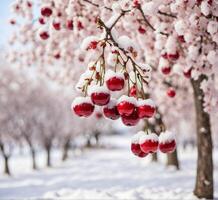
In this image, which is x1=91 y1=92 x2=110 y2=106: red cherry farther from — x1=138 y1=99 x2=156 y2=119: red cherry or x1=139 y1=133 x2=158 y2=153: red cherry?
x1=139 y1=133 x2=158 y2=153: red cherry

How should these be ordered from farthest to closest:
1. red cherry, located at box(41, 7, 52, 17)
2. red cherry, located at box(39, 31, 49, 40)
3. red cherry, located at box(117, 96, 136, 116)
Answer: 1. red cherry, located at box(39, 31, 49, 40)
2. red cherry, located at box(41, 7, 52, 17)
3. red cherry, located at box(117, 96, 136, 116)

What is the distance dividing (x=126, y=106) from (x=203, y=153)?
21.1 ft

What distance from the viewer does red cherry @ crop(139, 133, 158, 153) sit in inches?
148

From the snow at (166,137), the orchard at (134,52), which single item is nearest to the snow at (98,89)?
the orchard at (134,52)

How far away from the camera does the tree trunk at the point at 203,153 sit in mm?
9508

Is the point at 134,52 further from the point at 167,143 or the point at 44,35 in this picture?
the point at 44,35

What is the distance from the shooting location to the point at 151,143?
3.78m

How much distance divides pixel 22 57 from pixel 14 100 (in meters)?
19.0

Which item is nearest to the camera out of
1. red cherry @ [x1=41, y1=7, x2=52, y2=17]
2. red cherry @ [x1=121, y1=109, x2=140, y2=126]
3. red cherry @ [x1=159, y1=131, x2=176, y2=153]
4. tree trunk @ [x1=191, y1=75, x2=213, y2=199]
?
red cherry @ [x1=121, y1=109, x2=140, y2=126]

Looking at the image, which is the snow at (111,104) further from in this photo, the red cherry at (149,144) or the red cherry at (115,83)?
the red cherry at (149,144)

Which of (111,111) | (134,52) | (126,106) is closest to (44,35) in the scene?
(134,52)

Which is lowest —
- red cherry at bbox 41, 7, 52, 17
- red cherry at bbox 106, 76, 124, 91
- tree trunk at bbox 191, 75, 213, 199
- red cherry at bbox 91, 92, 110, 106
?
tree trunk at bbox 191, 75, 213, 199

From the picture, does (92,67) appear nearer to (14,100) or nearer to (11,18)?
(11,18)

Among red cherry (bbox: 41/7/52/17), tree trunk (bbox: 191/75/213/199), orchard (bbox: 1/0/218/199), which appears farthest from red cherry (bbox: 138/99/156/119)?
tree trunk (bbox: 191/75/213/199)
